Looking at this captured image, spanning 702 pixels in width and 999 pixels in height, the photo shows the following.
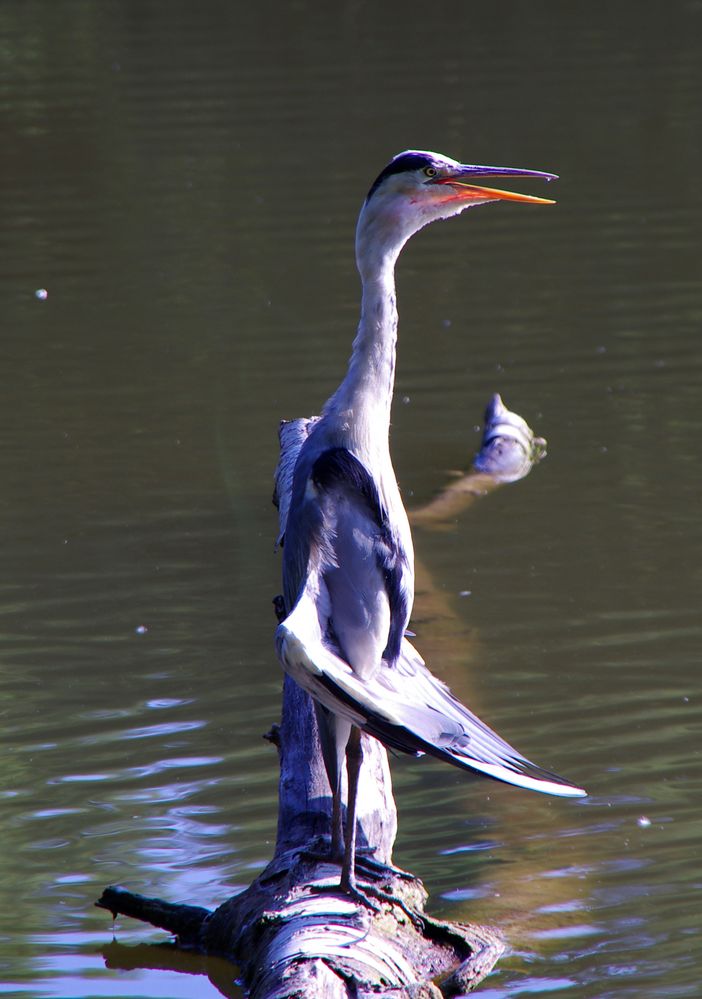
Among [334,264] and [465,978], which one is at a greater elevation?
[465,978]

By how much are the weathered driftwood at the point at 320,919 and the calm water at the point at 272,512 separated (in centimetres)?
30

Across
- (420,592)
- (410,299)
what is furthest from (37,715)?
(410,299)

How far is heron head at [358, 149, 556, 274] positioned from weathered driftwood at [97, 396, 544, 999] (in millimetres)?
1216

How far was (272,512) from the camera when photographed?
709cm

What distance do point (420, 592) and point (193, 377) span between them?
10.3ft

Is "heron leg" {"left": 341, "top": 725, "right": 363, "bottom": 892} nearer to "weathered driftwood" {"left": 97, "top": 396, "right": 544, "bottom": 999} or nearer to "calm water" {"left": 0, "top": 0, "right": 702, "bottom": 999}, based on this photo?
"weathered driftwood" {"left": 97, "top": 396, "right": 544, "bottom": 999}

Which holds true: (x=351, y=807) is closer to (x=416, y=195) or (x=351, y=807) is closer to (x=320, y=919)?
(x=320, y=919)

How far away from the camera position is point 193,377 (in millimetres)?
8844

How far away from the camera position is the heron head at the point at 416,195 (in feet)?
11.9

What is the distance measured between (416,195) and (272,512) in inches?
141

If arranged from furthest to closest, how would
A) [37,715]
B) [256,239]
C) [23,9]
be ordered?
1. [23,9]
2. [256,239]
3. [37,715]

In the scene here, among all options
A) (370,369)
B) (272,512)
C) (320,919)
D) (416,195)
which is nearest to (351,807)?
(320,919)

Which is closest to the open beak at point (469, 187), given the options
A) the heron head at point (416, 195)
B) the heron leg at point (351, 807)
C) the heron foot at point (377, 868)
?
the heron head at point (416, 195)

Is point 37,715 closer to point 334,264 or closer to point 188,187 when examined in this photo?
point 334,264
